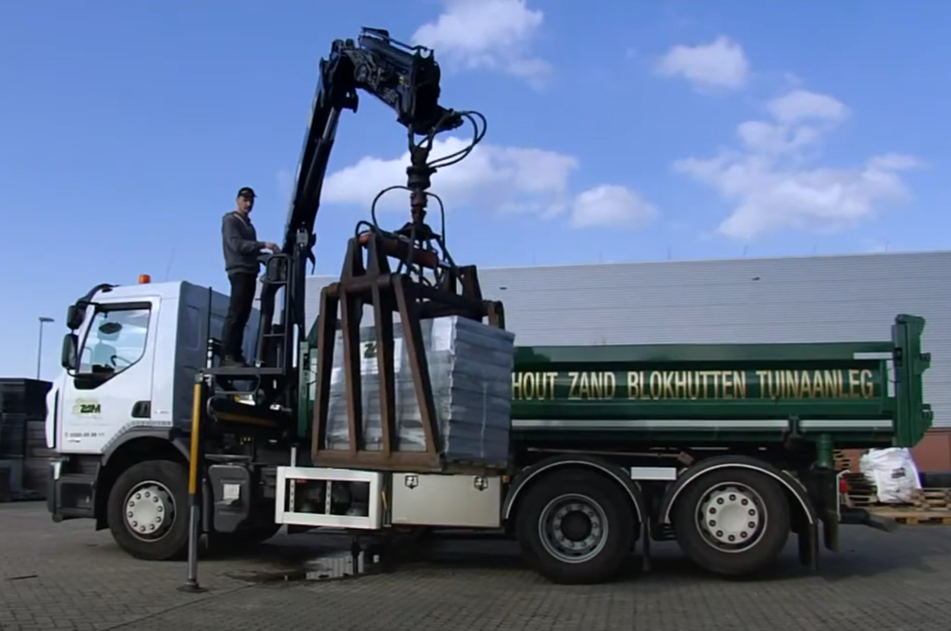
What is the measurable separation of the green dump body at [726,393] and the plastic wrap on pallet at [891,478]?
26.2 ft

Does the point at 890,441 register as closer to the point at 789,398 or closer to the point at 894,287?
the point at 789,398

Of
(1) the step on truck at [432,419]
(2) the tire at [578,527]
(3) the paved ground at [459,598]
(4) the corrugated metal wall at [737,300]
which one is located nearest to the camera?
(3) the paved ground at [459,598]

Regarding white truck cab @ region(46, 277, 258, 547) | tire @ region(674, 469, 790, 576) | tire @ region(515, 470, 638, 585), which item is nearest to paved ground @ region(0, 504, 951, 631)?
tire @ region(515, 470, 638, 585)

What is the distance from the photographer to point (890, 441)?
31.0 feet

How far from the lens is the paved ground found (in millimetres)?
7496

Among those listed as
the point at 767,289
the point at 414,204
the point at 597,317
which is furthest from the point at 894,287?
the point at 414,204

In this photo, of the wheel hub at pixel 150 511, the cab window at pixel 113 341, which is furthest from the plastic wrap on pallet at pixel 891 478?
the cab window at pixel 113 341

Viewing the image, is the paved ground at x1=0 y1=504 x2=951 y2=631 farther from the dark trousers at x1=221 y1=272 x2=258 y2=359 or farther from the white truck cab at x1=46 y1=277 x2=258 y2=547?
the dark trousers at x1=221 y1=272 x2=258 y2=359

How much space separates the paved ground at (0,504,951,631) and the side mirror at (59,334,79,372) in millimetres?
2160

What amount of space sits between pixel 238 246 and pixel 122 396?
214cm

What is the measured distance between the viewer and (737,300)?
29484 mm

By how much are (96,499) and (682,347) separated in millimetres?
6571

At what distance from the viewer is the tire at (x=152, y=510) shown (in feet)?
34.4

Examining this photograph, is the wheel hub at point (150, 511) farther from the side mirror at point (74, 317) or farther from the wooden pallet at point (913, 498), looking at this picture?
the wooden pallet at point (913, 498)
